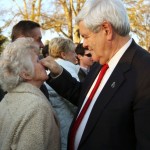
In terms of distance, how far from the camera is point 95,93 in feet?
8.27

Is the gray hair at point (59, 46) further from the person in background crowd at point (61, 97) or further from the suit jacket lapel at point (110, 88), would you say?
the suit jacket lapel at point (110, 88)

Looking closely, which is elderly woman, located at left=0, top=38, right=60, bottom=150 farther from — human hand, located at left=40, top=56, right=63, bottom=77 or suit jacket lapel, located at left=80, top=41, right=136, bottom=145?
suit jacket lapel, located at left=80, top=41, right=136, bottom=145

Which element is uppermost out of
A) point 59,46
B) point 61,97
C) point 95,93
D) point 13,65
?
point 13,65

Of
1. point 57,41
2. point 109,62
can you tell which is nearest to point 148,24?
point 57,41

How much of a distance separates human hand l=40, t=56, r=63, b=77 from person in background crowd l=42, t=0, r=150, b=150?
48 centimetres

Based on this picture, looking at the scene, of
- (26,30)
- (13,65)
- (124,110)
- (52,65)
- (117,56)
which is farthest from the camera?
(26,30)

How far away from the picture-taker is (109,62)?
247 cm

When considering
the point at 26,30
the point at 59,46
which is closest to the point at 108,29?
the point at 26,30

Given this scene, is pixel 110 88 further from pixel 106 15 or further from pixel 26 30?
pixel 26 30

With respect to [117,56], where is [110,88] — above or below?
below

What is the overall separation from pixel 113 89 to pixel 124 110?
0.18 meters

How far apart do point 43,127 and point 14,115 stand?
226 millimetres

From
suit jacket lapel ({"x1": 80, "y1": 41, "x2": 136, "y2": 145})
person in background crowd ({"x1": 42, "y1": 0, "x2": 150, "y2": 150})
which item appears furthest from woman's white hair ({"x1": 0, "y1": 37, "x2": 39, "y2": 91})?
suit jacket lapel ({"x1": 80, "y1": 41, "x2": 136, "y2": 145})

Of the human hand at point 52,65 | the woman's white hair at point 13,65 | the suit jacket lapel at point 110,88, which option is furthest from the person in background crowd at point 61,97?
the suit jacket lapel at point 110,88
